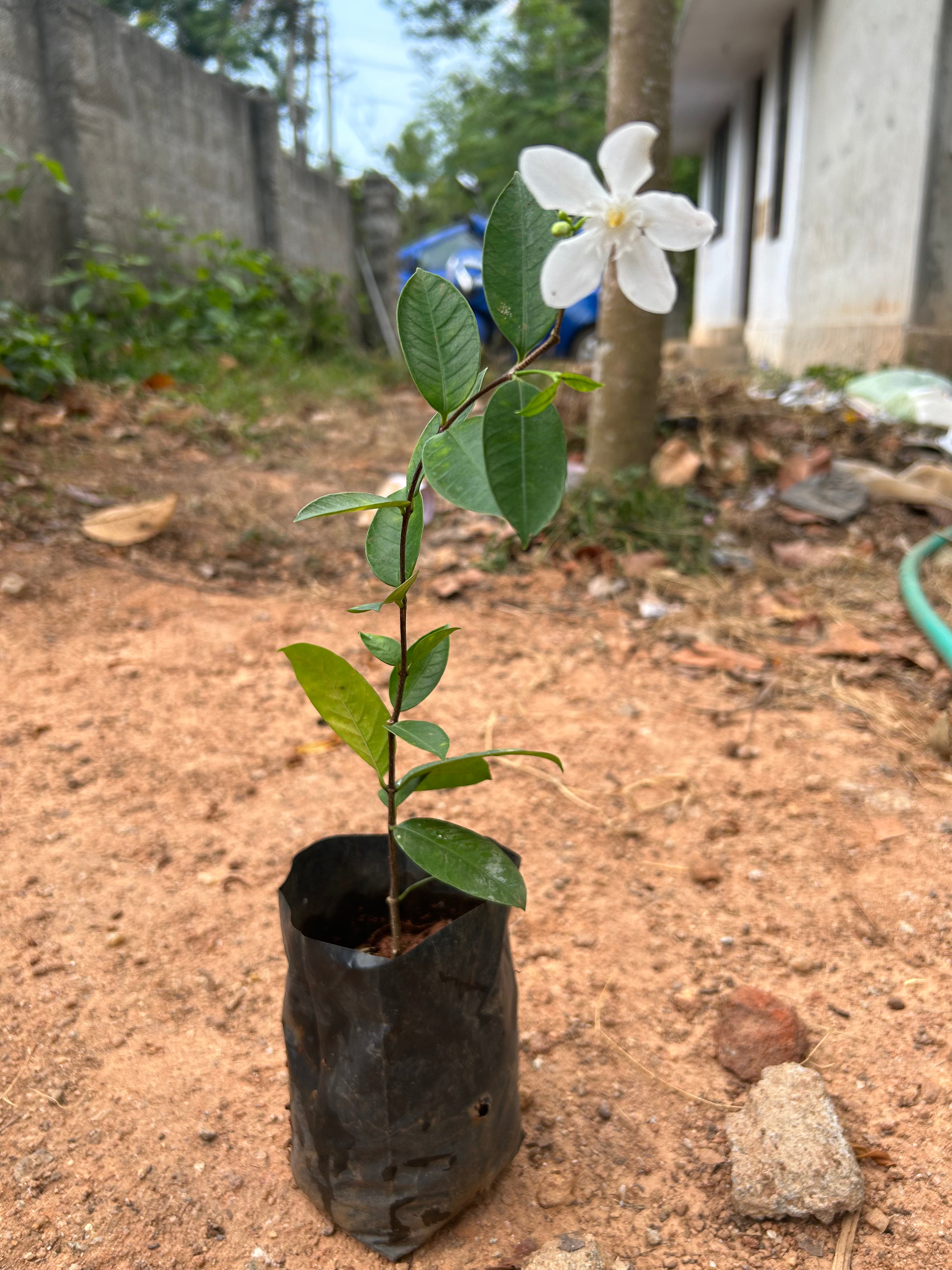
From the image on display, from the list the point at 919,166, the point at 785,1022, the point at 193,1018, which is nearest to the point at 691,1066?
the point at 785,1022

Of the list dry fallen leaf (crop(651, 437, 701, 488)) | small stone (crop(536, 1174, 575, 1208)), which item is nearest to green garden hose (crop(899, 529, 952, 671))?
dry fallen leaf (crop(651, 437, 701, 488))

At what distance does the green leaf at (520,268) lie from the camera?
2.29ft

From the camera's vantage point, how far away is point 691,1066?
4.00ft

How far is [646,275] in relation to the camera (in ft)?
2.14

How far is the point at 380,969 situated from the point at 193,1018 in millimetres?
547

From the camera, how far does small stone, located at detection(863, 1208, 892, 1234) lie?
Result: 0.98 metres

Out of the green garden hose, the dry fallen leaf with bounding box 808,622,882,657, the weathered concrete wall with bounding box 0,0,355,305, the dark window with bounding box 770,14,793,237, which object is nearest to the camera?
the green garden hose

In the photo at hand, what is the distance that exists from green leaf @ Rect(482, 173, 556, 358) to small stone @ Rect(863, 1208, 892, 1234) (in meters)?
1.00

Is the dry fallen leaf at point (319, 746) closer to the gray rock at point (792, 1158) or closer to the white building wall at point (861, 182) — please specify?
the gray rock at point (792, 1158)

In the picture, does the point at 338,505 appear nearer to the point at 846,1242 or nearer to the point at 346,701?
the point at 346,701

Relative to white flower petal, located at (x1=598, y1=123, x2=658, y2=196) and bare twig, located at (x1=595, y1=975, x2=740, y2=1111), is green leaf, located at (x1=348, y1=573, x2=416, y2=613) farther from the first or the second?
bare twig, located at (x1=595, y1=975, x2=740, y2=1111)

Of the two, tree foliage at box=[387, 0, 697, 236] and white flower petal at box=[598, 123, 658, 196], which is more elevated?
tree foliage at box=[387, 0, 697, 236]

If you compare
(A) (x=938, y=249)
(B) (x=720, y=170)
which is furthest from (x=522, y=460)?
(B) (x=720, y=170)

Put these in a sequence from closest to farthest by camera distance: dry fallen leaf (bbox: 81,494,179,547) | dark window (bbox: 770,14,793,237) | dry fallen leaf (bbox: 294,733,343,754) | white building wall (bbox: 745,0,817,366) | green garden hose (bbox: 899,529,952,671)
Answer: dry fallen leaf (bbox: 294,733,343,754) → green garden hose (bbox: 899,529,952,671) → dry fallen leaf (bbox: 81,494,179,547) → white building wall (bbox: 745,0,817,366) → dark window (bbox: 770,14,793,237)
